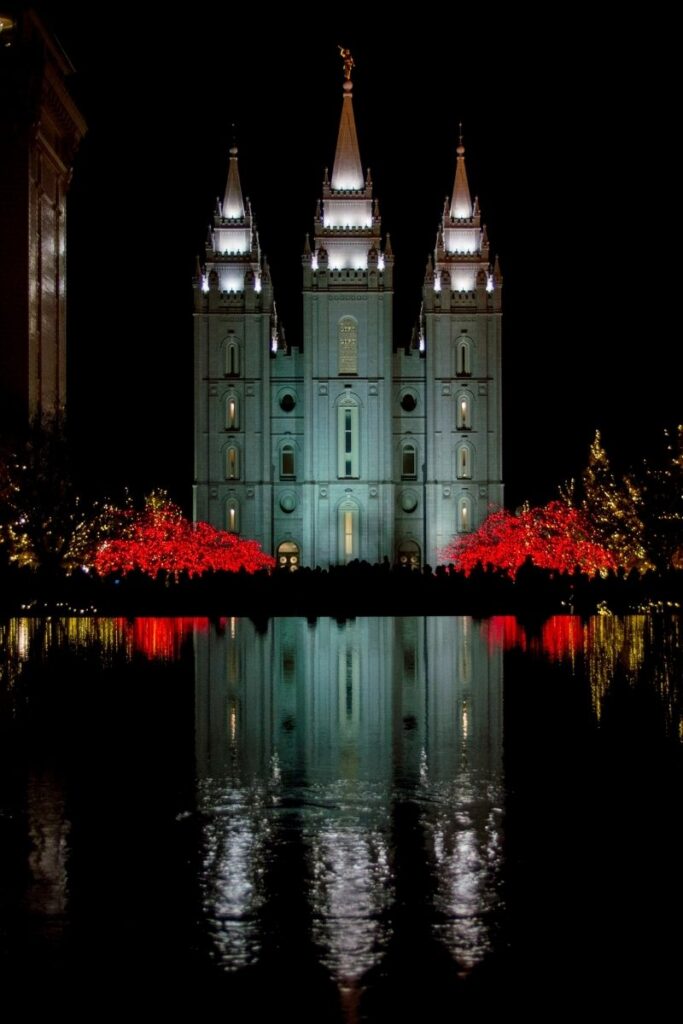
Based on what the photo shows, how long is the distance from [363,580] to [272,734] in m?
18.1

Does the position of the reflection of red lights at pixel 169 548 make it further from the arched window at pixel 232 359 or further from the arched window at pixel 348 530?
the arched window at pixel 232 359

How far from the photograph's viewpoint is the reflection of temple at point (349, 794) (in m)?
4.88

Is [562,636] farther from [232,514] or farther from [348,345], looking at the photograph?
[348,345]

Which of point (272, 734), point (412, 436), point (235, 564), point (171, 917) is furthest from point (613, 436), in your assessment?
point (171, 917)

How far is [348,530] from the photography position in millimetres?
65062

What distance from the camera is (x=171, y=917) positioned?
490 cm

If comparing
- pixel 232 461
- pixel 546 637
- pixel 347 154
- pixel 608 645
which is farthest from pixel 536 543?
pixel 608 645

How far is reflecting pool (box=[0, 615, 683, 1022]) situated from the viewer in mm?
4297

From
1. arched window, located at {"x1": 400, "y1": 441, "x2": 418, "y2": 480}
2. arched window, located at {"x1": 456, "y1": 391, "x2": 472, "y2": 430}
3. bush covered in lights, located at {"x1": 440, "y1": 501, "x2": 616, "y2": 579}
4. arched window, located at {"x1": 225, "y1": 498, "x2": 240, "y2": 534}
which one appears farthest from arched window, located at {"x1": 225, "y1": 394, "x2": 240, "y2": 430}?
bush covered in lights, located at {"x1": 440, "y1": 501, "x2": 616, "y2": 579}

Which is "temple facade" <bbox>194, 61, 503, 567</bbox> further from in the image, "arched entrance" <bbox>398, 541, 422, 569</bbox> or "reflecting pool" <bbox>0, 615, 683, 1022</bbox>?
"reflecting pool" <bbox>0, 615, 683, 1022</bbox>

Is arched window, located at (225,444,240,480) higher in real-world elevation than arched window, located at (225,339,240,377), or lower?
lower

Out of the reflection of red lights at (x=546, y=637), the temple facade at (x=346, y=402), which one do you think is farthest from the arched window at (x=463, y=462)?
the reflection of red lights at (x=546, y=637)

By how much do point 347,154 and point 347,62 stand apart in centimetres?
607

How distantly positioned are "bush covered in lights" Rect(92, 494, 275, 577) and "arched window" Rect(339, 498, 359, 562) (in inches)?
254
